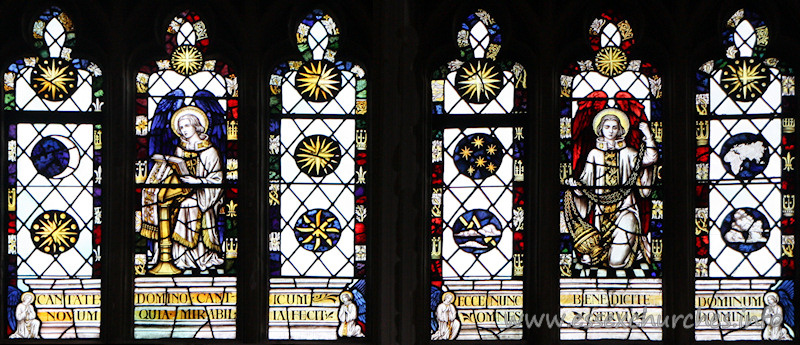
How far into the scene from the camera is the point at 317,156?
539 cm

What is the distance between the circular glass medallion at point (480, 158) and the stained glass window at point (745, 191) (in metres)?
1.16

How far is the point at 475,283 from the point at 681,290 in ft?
3.78

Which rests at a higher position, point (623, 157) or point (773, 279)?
point (623, 157)

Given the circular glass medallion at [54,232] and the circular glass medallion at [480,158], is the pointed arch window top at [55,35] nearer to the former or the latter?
the circular glass medallion at [54,232]

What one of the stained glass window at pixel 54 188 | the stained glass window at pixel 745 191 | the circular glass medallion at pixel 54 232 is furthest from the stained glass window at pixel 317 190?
the stained glass window at pixel 745 191

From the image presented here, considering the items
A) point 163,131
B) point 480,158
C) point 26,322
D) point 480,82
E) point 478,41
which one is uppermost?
point 478,41

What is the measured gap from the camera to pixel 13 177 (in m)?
5.35

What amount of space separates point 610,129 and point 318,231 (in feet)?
5.86

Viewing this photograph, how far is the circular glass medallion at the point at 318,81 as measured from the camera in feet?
17.8

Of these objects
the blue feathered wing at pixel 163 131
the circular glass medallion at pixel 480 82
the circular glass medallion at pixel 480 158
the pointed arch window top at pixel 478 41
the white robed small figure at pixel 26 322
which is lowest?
the white robed small figure at pixel 26 322

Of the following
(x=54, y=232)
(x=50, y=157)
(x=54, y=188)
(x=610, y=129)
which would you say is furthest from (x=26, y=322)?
(x=610, y=129)

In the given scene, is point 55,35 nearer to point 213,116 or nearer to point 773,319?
point 213,116

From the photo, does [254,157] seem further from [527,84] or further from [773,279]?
[773,279]

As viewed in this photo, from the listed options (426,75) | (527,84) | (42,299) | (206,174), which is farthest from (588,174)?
(42,299)
